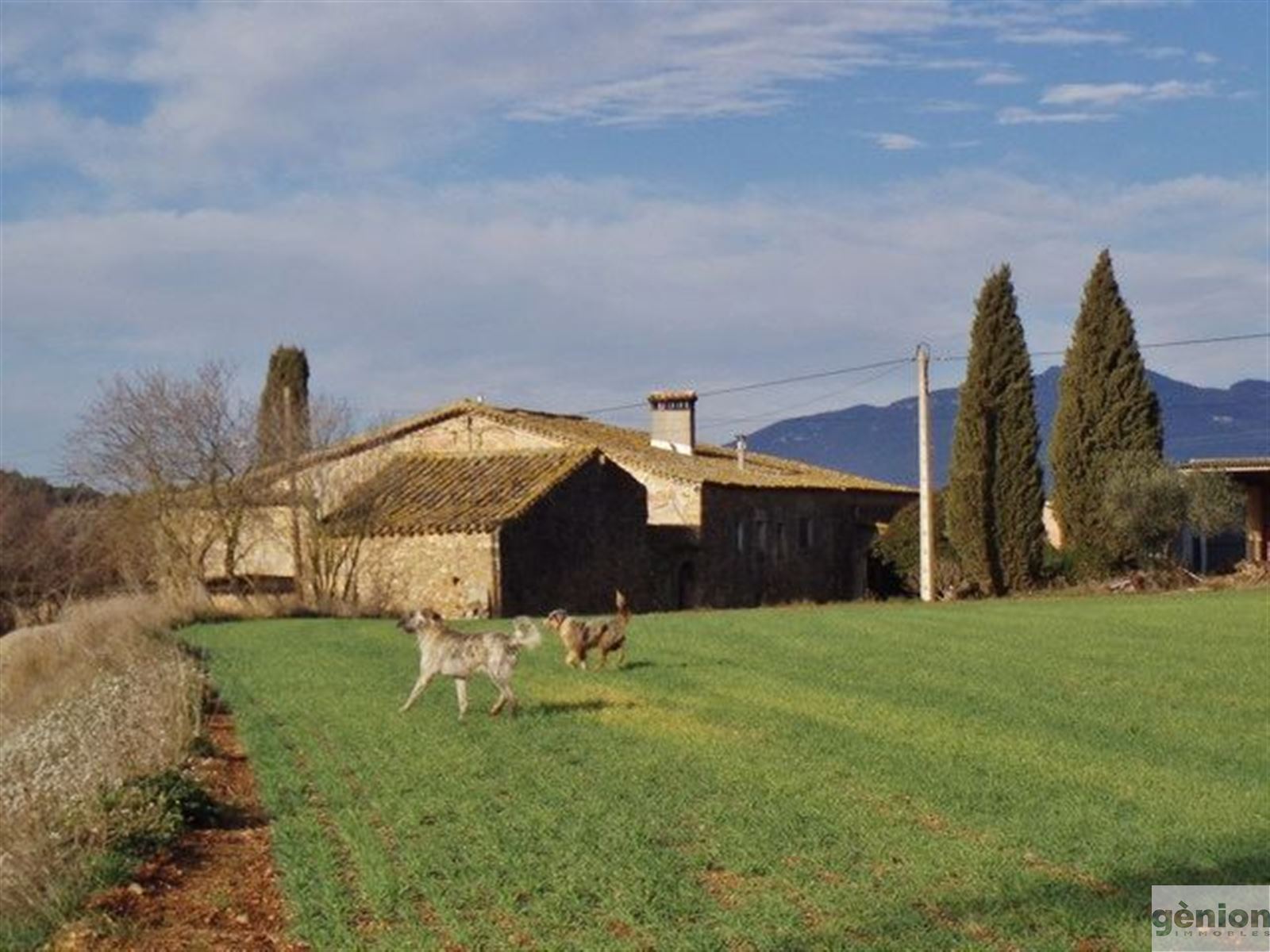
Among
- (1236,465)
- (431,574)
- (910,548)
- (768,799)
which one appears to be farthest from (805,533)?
(768,799)

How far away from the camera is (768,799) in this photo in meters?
12.4

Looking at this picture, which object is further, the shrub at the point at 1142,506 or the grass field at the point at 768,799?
the shrub at the point at 1142,506

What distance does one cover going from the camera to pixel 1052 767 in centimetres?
1355

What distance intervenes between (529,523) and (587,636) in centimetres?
1984

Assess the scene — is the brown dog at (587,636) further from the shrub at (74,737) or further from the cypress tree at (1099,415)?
the cypress tree at (1099,415)

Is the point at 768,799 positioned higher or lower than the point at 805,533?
lower

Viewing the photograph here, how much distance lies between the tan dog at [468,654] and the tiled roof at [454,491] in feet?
74.8

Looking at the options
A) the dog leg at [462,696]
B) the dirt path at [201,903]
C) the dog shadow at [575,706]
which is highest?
the dog leg at [462,696]

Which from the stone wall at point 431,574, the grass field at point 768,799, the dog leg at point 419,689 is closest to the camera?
the grass field at point 768,799

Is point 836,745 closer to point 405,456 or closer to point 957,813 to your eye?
point 957,813

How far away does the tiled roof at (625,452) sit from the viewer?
48.8 m

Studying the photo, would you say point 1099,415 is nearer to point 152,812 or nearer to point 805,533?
point 805,533

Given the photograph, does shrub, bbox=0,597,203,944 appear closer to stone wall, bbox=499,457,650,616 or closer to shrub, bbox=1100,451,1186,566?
stone wall, bbox=499,457,650,616

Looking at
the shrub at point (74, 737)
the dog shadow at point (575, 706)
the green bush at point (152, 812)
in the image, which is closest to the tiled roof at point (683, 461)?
the shrub at point (74, 737)
